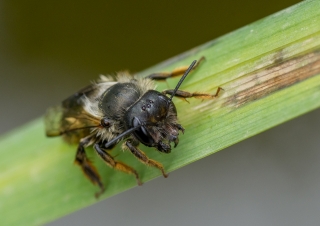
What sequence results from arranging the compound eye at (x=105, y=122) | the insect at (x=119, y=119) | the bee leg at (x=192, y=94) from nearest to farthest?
the insect at (x=119, y=119) → the bee leg at (x=192, y=94) → the compound eye at (x=105, y=122)

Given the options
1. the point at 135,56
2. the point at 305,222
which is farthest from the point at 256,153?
the point at 135,56

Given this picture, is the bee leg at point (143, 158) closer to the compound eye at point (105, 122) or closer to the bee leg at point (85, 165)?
the compound eye at point (105, 122)

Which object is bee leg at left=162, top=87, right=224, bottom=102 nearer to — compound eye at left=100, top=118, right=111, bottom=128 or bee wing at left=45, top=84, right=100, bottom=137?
compound eye at left=100, top=118, right=111, bottom=128

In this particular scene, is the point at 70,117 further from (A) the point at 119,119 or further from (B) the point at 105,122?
(A) the point at 119,119

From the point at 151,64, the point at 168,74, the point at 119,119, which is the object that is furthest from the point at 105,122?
the point at 151,64

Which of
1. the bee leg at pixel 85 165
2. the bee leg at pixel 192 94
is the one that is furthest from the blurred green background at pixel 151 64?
the bee leg at pixel 192 94

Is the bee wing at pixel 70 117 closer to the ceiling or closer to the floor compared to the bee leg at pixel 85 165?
closer to the ceiling

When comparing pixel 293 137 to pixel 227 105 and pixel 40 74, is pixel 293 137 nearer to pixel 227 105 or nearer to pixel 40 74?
pixel 227 105

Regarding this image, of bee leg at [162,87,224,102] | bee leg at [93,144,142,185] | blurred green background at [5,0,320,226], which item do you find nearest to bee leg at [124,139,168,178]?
bee leg at [93,144,142,185]
